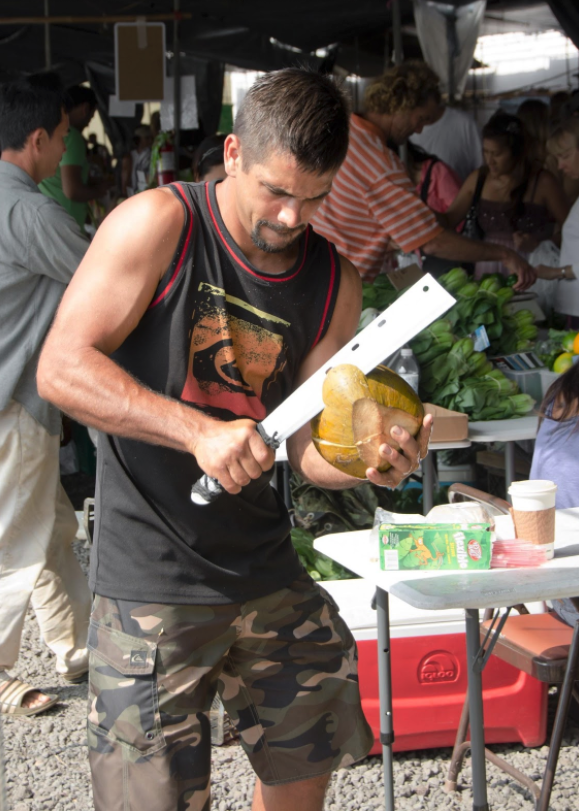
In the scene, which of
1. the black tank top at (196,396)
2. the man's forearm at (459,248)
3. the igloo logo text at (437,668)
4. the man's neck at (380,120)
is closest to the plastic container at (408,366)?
the man's forearm at (459,248)

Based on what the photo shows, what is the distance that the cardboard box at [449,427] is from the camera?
3.85 metres

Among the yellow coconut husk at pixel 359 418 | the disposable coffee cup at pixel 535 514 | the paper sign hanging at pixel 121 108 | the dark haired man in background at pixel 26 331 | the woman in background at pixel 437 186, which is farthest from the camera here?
the paper sign hanging at pixel 121 108

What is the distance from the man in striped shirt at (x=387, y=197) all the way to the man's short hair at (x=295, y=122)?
9.11 ft

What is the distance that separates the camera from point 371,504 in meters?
4.34

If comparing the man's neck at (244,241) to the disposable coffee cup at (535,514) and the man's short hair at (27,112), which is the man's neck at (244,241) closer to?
the disposable coffee cup at (535,514)

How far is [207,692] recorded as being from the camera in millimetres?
2031

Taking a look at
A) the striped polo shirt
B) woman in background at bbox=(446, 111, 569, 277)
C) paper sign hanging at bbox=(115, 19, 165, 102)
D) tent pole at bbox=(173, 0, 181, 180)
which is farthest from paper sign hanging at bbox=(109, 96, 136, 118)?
the striped polo shirt

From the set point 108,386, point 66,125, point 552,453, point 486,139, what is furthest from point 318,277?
point 486,139

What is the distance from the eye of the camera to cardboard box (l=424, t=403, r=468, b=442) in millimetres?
3854

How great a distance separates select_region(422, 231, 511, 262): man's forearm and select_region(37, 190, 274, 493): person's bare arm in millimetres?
3113

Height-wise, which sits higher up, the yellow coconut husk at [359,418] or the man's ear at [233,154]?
the man's ear at [233,154]

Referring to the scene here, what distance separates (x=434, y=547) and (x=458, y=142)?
6032 millimetres

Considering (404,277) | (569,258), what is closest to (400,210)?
(404,277)

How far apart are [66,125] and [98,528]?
2150 millimetres
